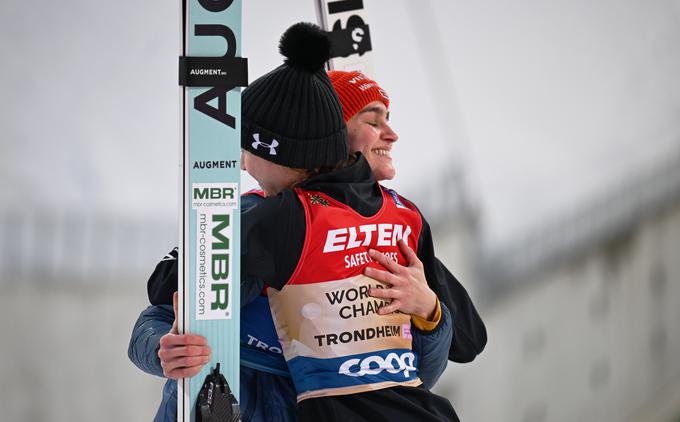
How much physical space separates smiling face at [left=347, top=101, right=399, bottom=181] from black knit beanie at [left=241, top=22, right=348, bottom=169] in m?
0.19

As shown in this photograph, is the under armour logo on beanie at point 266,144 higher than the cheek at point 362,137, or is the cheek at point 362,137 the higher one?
the cheek at point 362,137

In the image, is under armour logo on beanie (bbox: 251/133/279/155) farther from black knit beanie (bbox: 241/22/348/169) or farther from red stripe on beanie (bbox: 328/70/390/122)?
red stripe on beanie (bbox: 328/70/390/122)

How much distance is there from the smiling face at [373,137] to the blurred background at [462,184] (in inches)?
36.7

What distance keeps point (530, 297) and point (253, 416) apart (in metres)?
2.80

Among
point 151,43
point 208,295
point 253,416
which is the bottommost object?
point 253,416

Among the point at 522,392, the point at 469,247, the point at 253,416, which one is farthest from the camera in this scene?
the point at 522,392

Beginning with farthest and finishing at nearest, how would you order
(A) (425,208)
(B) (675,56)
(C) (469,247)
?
(B) (675,56)
(C) (469,247)
(A) (425,208)

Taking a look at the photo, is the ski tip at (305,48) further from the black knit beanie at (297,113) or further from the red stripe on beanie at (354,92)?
the red stripe on beanie at (354,92)

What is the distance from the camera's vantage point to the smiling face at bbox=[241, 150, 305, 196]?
1.30m

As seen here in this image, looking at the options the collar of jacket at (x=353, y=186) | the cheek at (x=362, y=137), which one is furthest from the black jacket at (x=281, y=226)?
the cheek at (x=362, y=137)

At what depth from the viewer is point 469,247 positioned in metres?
3.49

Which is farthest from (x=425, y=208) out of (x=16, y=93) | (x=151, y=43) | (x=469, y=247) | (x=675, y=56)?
(x=675, y=56)

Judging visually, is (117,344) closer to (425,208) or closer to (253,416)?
(253,416)

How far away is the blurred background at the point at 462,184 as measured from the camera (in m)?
2.11
